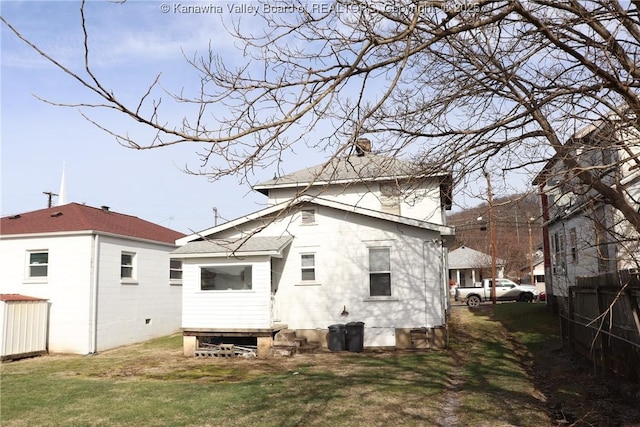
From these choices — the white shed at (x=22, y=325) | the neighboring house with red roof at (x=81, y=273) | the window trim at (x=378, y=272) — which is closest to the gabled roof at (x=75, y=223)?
the neighboring house with red roof at (x=81, y=273)

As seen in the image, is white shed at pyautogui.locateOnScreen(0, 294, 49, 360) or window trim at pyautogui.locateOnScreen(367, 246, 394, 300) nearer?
white shed at pyautogui.locateOnScreen(0, 294, 49, 360)

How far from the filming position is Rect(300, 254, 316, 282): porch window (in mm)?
17016

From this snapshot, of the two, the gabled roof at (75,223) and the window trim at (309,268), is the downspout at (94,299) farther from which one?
the window trim at (309,268)

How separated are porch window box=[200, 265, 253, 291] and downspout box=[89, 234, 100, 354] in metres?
4.01

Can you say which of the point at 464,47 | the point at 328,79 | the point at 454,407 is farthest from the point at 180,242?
the point at 328,79

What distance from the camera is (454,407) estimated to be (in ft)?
28.3

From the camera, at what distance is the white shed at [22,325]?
16.0m

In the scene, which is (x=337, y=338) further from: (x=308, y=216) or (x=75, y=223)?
(x=75, y=223)

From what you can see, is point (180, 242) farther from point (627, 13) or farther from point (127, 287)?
point (627, 13)

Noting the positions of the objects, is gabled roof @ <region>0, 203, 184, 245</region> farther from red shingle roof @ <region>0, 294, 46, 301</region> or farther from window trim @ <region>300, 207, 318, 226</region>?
window trim @ <region>300, 207, 318, 226</region>

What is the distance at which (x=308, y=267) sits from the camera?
17016 mm

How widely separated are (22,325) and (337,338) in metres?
10.1

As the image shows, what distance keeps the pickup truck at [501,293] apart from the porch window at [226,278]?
2257 centimetres

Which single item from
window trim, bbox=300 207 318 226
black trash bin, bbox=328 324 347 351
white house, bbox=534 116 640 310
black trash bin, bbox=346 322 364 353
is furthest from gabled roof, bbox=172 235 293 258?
white house, bbox=534 116 640 310
